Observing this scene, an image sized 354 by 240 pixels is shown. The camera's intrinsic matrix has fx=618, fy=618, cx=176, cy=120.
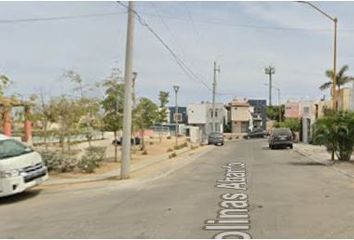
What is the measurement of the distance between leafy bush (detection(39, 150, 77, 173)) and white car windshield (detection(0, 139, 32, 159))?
459 cm

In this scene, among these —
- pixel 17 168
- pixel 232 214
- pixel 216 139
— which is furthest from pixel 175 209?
pixel 216 139

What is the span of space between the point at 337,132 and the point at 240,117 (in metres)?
88.4

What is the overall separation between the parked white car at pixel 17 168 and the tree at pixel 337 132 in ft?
46.5

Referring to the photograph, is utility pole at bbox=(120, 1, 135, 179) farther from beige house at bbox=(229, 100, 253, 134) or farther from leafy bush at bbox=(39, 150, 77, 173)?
beige house at bbox=(229, 100, 253, 134)

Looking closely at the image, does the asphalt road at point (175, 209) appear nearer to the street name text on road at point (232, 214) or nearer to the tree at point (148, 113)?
the street name text on road at point (232, 214)

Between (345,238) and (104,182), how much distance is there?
10.5m

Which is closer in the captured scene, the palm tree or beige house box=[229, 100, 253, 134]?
the palm tree

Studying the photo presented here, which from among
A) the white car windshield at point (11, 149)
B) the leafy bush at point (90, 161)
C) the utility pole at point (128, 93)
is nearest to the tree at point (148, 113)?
the leafy bush at point (90, 161)

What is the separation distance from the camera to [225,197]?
13945 millimetres

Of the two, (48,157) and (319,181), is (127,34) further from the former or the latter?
(319,181)

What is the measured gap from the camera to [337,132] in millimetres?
26156

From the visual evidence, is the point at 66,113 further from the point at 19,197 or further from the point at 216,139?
the point at 216,139

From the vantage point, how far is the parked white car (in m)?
14.6

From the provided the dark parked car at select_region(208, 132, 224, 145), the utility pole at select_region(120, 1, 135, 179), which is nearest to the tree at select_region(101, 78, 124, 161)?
the utility pole at select_region(120, 1, 135, 179)
